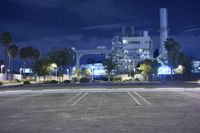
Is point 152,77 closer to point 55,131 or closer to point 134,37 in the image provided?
point 134,37

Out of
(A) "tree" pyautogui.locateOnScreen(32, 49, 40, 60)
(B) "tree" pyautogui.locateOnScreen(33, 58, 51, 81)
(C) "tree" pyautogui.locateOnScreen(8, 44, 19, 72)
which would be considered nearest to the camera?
(B) "tree" pyautogui.locateOnScreen(33, 58, 51, 81)

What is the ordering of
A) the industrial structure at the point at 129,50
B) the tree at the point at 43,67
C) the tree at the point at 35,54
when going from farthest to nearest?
the industrial structure at the point at 129,50
the tree at the point at 35,54
the tree at the point at 43,67

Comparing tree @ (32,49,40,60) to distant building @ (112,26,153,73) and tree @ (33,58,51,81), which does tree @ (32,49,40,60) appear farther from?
distant building @ (112,26,153,73)

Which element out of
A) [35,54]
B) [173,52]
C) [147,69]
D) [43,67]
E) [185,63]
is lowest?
[147,69]

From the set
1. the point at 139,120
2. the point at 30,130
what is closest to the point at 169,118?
the point at 139,120

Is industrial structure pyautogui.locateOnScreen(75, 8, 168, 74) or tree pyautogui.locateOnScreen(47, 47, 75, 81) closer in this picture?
tree pyautogui.locateOnScreen(47, 47, 75, 81)

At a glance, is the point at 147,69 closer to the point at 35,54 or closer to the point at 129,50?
the point at 35,54

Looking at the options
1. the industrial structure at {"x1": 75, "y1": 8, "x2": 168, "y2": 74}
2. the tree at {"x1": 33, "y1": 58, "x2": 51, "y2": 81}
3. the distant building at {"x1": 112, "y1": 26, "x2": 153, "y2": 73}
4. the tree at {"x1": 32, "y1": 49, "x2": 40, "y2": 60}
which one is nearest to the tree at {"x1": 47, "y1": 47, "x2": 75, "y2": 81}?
the tree at {"x1": 33, "y1": 58, "x2": 51, "y2": 81}

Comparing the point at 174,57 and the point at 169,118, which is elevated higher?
the point at 174,57

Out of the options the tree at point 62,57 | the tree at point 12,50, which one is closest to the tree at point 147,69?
the tree at point 62,57

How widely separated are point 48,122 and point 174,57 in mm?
113385

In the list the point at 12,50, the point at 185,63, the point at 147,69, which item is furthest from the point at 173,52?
the point at 12,50

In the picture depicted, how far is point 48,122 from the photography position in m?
12.5

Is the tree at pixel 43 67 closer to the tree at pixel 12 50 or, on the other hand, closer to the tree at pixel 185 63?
the tree at pixel 12 50
